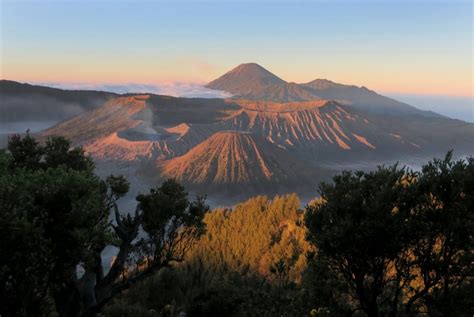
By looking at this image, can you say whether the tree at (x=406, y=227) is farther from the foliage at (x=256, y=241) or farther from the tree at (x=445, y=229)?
the foliage at (x=256, y=241)

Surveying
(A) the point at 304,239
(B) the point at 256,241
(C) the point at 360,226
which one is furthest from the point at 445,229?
(B) the point at 256,241

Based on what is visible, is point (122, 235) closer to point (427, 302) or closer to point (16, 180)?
point (16, 180)

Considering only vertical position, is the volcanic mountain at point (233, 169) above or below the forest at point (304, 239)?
below

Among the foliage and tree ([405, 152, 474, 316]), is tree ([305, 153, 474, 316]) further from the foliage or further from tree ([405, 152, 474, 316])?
the foliage

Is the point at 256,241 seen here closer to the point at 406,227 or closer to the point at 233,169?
the point at 406,227

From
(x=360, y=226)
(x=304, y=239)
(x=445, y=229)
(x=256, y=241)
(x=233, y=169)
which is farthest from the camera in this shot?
(x=233, y=169)

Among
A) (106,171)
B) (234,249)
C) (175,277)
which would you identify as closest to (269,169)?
(106,171)

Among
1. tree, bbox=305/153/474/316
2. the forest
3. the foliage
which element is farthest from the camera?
the foliage

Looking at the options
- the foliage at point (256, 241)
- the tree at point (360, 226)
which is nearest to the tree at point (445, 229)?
the tree at point (360, 226)

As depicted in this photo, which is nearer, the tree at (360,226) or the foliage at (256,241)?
the tree at (360,226)

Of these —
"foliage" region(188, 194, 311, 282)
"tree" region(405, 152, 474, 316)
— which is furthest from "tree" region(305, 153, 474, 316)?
"foliage" region(188, 194, 311, 282)

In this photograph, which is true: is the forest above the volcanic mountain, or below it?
above
